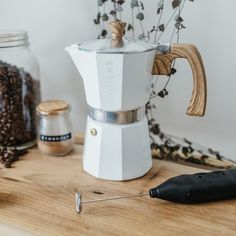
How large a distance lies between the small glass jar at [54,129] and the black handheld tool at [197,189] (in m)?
0.21

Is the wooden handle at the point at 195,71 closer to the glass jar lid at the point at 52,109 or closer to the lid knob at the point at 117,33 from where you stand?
the lid knob at the point at 117,33

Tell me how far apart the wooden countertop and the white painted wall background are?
→ 146 millimetres

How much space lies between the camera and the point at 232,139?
0.73m

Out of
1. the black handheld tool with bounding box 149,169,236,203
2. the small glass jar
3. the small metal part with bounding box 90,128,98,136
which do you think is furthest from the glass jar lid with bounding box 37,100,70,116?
the black handheld tool with bounding box 149,169,236,203

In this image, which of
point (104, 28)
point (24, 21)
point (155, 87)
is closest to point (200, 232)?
point (155, 87)

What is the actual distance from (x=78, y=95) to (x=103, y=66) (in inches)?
12.6

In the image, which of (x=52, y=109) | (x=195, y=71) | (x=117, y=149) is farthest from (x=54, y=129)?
(x=195, y=71)

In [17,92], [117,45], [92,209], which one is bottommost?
[92,209]

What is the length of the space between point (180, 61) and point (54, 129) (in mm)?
267

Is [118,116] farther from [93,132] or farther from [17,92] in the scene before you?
[17,92]

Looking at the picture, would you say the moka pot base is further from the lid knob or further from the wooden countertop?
the lid knob

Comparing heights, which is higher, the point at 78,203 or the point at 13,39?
the point at 13,39

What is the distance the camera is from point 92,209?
518mm

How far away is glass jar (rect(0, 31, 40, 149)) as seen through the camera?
687mm
